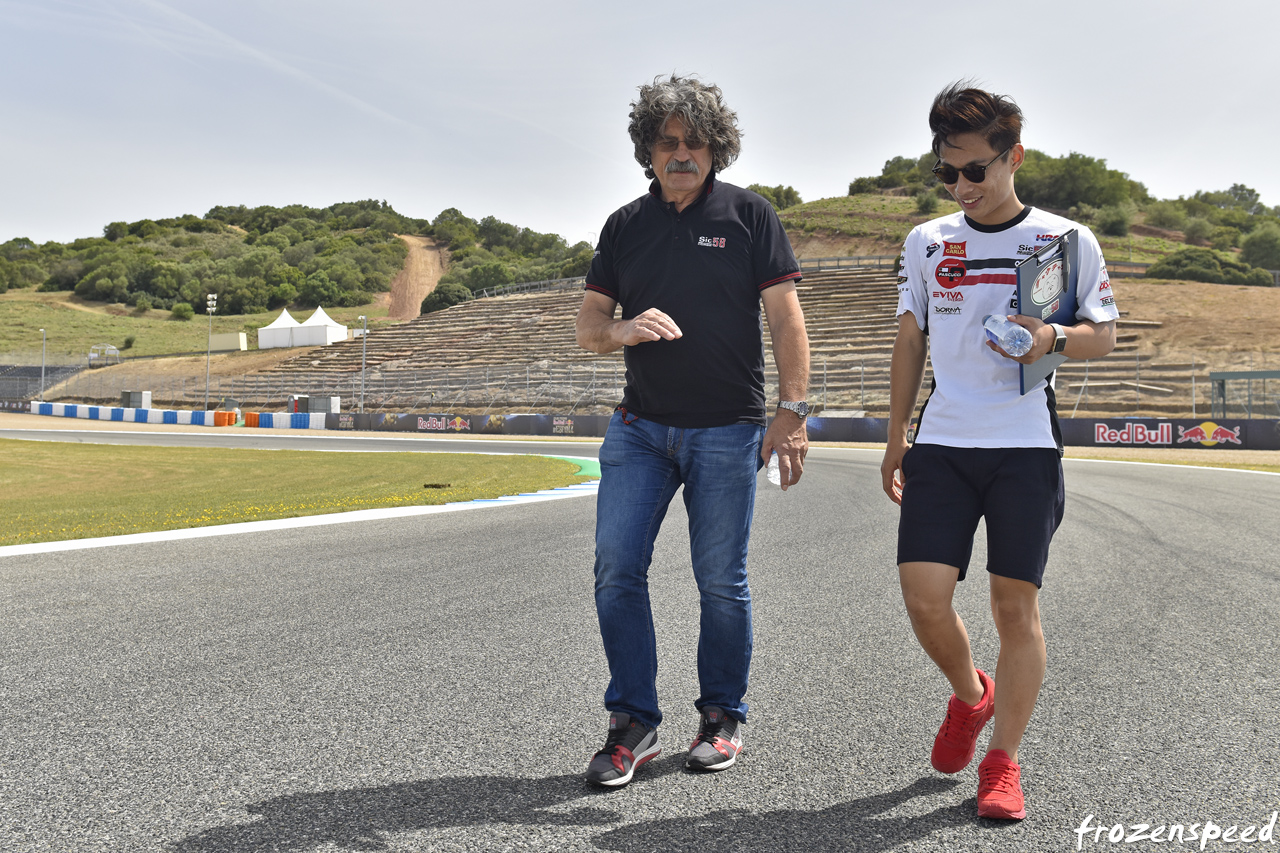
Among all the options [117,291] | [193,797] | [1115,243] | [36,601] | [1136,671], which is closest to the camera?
[193,797]

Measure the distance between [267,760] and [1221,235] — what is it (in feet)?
324

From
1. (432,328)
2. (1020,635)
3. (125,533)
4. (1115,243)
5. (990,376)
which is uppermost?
(1115,243)

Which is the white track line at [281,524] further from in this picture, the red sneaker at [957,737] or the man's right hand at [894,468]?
the red sneaker at [957,737]

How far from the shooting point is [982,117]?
9.19 feet

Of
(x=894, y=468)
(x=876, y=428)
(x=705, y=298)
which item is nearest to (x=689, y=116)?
(x=705, y=298)

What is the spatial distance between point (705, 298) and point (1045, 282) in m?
1.04

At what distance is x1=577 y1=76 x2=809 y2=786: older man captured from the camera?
3053 mm

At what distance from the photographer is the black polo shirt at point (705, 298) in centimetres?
307

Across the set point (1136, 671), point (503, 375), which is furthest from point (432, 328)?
point (1136, 671)

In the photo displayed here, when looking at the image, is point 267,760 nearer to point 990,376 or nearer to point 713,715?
Answer: point 713,715

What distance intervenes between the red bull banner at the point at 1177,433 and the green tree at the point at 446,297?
222 feet

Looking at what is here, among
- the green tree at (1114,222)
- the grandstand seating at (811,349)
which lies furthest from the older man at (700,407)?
the green tree at (1114,222)

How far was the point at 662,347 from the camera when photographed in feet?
10.1

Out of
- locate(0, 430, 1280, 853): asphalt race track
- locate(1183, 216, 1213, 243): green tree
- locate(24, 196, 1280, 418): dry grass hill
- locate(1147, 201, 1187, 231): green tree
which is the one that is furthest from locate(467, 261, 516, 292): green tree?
locate(0, 430, 1280, 853): asphalt race track
